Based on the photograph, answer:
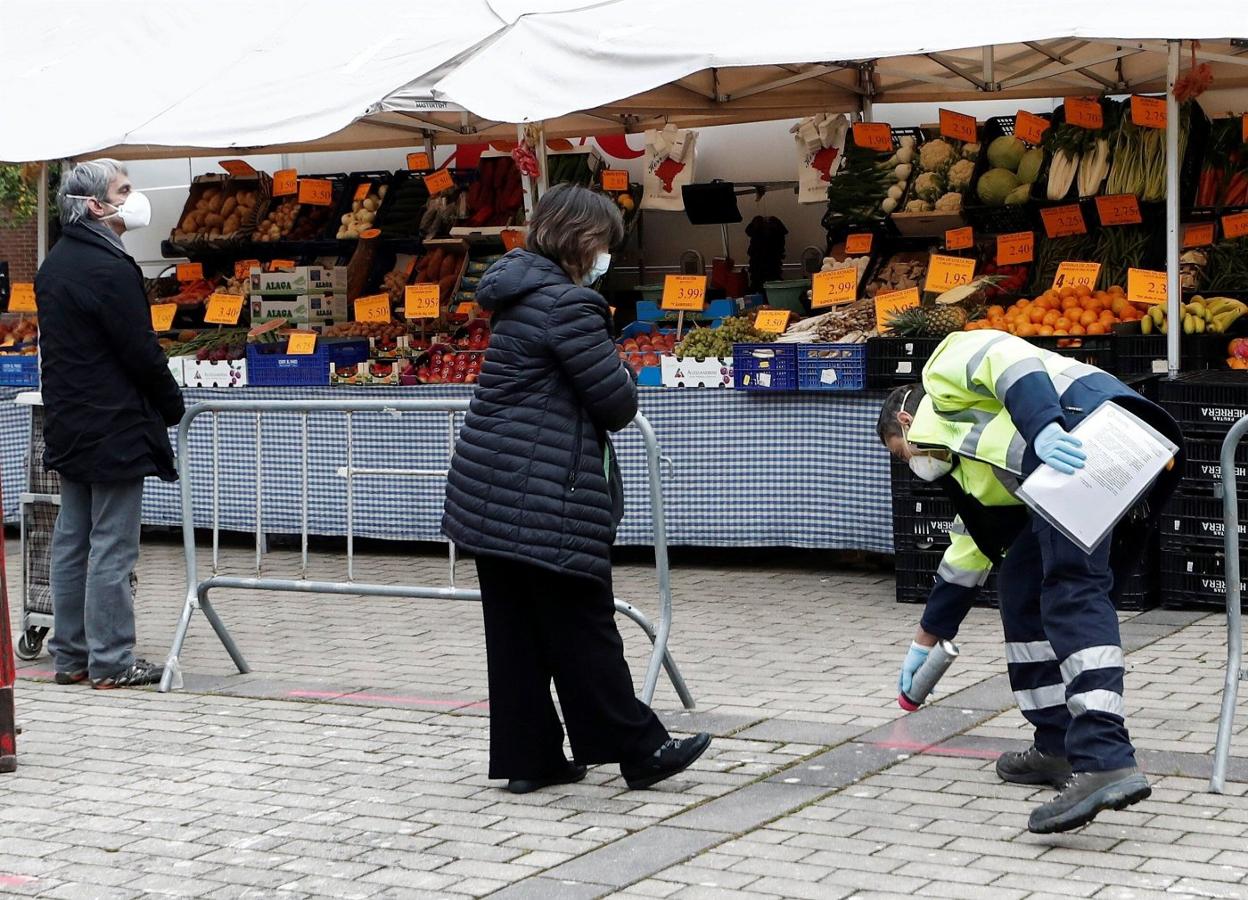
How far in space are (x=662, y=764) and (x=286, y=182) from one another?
823 centimetres

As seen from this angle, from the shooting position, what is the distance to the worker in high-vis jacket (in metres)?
4.75

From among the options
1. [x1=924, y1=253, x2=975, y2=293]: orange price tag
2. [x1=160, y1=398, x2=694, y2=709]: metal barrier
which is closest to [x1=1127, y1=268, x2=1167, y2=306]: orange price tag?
[x1=924, y1=253, x2=975, y2=293]: orange price tag

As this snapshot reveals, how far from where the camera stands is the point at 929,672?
5.55 meters

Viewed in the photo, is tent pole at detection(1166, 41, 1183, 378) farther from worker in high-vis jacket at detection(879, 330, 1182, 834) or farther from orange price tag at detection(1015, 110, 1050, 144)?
worker in high-vis jacket at detection(879, 330, 1182, 834)

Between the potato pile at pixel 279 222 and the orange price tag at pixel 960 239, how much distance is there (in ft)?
16.9

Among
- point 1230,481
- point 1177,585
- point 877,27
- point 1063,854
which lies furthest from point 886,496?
point 1063,854

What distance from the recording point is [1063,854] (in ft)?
15.6

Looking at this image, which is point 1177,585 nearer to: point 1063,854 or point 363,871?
point 1063,854

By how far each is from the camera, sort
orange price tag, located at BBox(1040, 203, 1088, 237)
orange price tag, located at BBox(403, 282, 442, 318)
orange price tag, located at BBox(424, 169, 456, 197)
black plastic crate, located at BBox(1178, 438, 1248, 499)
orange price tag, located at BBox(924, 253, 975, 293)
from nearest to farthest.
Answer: black plastic crate, located at BBox(1178, 438, 1248, 499)
orange price tag, located at BBox(924, 253, 975, 293)
orange price tag, located at BBox(1040, 203, 1088, 237)
orange price tag, located at BBox(403, 282, 442, 318)
orange price tag, located at BBox(424, 169, 456, 197)

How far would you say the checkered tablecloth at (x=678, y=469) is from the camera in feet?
30.2

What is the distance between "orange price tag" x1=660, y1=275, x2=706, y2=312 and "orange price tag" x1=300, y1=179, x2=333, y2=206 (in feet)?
11.4

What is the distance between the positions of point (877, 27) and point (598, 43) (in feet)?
4.53

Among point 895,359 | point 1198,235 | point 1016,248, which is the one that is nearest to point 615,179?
point 1016,248

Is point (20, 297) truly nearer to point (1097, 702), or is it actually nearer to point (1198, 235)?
point (1198, 235)
